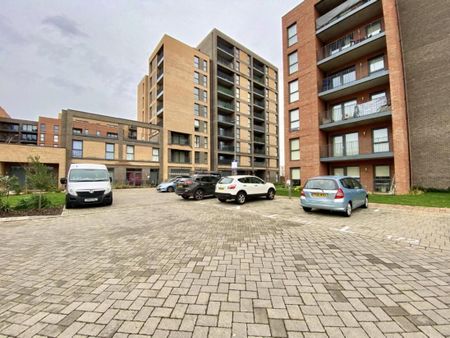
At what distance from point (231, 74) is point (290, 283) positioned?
147 ft

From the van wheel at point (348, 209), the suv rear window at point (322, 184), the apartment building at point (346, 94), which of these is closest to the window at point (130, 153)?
the apartment building at point (346, 94)

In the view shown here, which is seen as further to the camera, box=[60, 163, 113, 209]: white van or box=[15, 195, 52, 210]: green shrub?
box=[60, 163, 113, 209]: white van

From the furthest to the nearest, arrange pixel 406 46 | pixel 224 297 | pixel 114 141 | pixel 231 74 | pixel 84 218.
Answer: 1. pixel 231 74
2. pixel 114 141
3. pixel 406 46
4. pixel 84 218
5. pixel 224 297

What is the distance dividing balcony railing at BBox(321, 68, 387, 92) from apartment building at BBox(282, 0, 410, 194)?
0.07 m

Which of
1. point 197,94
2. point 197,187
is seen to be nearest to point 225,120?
point 197,94

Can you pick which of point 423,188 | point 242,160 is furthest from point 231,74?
point 423,188

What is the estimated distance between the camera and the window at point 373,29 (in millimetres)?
15156

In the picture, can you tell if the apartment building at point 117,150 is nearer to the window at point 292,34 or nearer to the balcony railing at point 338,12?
the window at point 292,34

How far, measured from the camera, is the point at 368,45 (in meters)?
14.5

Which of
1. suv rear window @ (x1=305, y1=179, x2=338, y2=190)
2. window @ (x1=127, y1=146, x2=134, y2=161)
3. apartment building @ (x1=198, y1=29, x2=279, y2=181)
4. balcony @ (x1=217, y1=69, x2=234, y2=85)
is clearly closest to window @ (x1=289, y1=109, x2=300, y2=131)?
suv rear window @ (x1=305, y1=179, x2=338, y2=190)

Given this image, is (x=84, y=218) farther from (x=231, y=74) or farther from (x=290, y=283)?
(x=231, y=74)

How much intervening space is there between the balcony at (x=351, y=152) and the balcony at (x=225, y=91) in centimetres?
2756

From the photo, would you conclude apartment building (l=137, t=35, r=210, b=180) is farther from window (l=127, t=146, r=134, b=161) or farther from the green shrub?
the green shrub

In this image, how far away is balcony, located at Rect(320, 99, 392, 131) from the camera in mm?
14109
